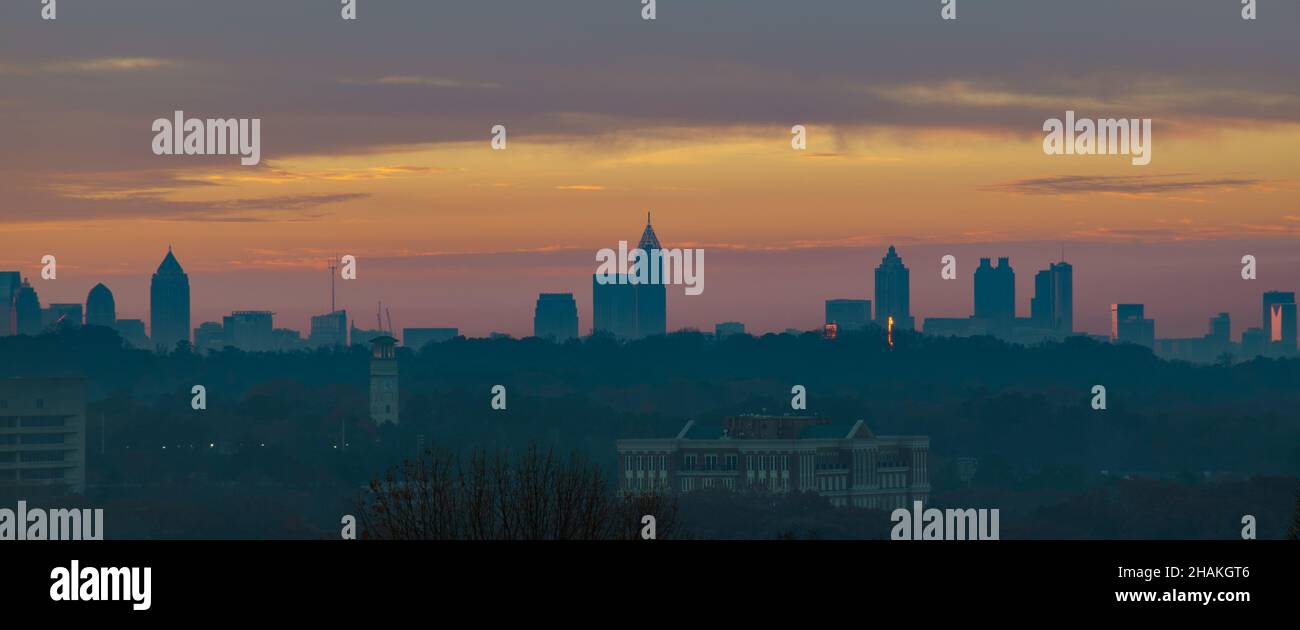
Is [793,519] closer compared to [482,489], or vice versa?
[482,489]
